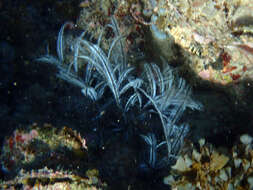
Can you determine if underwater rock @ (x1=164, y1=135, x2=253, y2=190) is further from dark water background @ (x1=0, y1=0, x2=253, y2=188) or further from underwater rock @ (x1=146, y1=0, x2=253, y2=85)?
underwater rock @ (x1=146, y1=0, x2=253, y2=85)

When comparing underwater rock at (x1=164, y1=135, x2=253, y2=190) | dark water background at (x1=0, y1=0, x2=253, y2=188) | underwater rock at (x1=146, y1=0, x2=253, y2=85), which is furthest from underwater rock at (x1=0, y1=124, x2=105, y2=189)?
underwater rock at (x1=146, y1=0, x2=253, y2=85)

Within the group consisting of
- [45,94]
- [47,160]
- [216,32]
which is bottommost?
[47,160]

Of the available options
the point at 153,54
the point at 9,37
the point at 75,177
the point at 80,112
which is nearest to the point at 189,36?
the point at 153,54

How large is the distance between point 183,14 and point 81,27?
6.52 feet

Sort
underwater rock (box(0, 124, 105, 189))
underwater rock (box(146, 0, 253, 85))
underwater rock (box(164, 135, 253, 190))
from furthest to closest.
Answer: underwater rock (box(146, 0, 253, 85))
underwater rock (box(164, 135, 253, 190))
underwater rock (box(0, 124, 105, 189))

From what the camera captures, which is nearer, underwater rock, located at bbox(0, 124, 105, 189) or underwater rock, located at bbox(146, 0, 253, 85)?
underwater rock, located at bbox(0, 124, 105, 189)

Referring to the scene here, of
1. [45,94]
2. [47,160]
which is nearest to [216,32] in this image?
[47,160]

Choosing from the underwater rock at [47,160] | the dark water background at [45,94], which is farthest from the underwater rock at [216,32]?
the underwater rock at [47,160]

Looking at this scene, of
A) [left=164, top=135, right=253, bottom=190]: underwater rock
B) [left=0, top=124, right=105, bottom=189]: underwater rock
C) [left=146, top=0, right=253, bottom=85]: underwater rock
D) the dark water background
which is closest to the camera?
[left=0, top=124, right=105, bottom=189]: underwater rock

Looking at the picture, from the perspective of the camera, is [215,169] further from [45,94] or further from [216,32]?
[45,94]

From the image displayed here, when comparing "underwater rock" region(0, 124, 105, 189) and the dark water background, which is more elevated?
the dark water background

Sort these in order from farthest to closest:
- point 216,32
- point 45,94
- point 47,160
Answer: point 45,94 < point 216,32 < point 47,160

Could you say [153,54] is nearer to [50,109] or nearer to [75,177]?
[50,109]

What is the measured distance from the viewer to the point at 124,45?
140 inches
